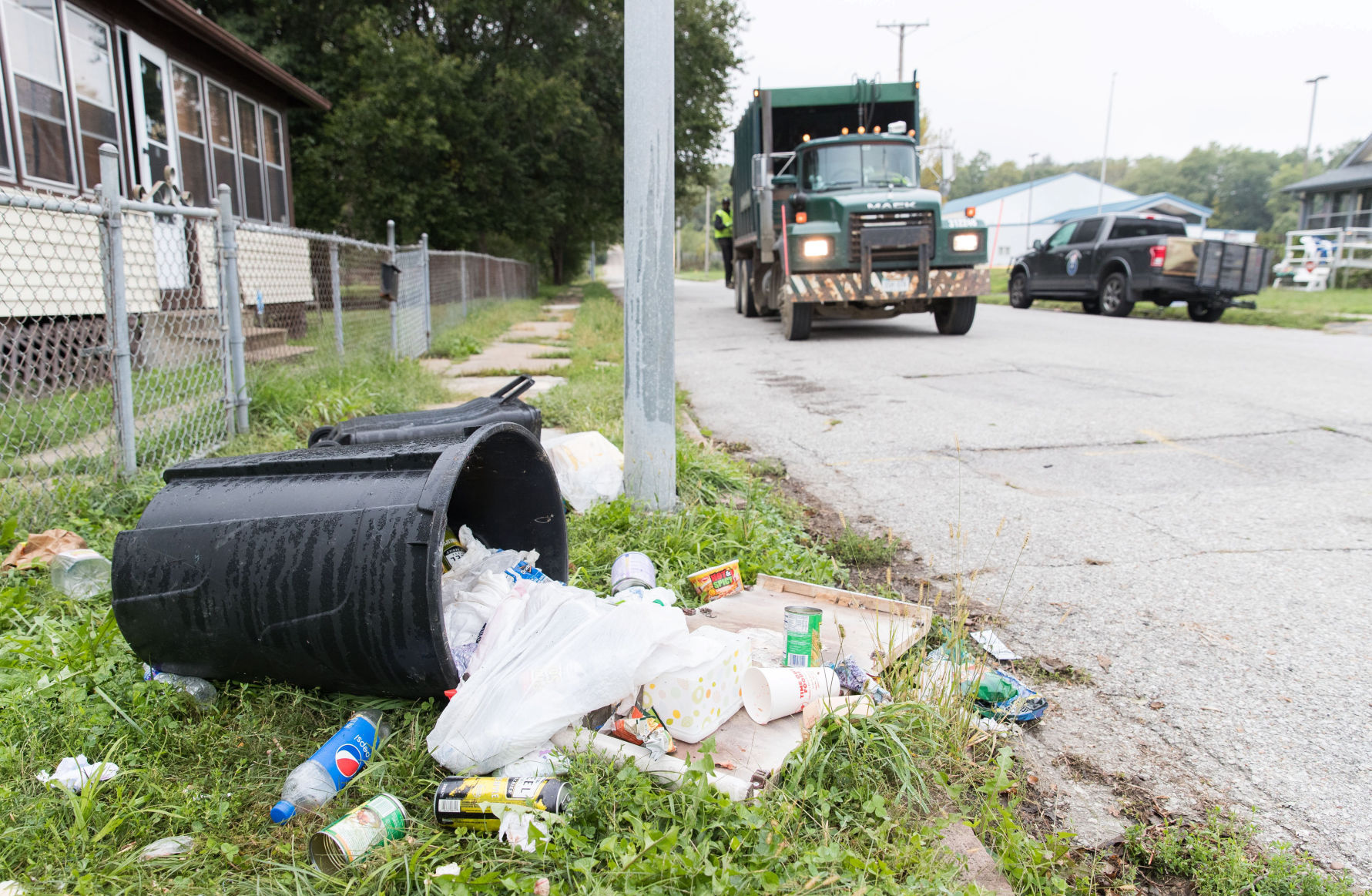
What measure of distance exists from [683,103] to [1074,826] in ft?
76.6

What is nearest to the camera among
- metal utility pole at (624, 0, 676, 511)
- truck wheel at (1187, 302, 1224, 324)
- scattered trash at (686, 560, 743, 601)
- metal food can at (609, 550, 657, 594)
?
metal food can at (609, 550, 657, 594)

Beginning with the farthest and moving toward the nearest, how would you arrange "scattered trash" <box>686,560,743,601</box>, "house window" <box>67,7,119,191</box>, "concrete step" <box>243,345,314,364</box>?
"house window" <box>67,7,119,191</box> → "concrete step" <box>243,345,314,364</box> → "scattered trash" <box>686,560,743,601</box>

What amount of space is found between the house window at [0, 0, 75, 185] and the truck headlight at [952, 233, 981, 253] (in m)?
9.52

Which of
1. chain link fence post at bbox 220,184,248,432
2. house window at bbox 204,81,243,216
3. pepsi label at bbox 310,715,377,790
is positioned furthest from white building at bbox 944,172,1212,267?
pepsi label at bbox 310,715,377,790

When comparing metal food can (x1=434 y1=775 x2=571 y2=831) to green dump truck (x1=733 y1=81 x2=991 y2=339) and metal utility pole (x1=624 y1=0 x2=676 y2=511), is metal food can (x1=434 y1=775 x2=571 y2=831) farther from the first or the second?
green dump truck (x1=733 y1=81 x2=991 y2=339)

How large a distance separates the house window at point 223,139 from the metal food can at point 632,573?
386 inches

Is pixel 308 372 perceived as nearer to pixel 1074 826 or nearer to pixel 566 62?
pixel 1074 826

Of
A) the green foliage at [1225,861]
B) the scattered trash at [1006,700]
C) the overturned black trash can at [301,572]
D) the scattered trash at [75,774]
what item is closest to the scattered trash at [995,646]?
the scattered trash at [1006,700]

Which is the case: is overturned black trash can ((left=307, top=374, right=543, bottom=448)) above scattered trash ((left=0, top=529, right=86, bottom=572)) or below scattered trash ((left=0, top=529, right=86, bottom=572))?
above

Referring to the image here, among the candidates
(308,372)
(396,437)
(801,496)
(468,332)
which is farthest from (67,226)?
(801,496)

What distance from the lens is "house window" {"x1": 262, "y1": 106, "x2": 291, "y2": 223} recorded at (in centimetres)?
1248

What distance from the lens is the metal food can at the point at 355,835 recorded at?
1.78 m

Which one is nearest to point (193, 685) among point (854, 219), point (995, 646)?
point (995, 646)

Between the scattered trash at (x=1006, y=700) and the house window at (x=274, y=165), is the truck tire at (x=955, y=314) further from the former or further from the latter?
the scattered trash at (x=1006, y=700)
